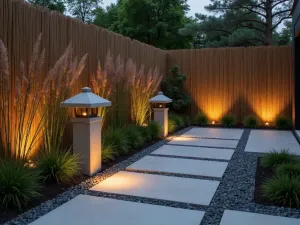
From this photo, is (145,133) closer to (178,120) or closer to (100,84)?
(100,84)

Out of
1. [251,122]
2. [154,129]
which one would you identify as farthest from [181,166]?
[251,122]

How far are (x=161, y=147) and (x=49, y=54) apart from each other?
2372 millimetres

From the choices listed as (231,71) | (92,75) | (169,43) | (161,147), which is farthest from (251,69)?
(169,43)

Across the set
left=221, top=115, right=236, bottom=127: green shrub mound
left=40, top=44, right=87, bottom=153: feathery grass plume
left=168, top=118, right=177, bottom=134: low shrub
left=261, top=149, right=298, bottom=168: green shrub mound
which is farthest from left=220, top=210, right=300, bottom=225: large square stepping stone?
left=221, top=115, right=236, bottom=127: green shrub mound

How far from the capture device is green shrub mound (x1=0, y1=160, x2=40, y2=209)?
2.44m

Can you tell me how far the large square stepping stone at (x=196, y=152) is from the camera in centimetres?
455

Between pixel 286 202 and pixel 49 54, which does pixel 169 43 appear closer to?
pixel 49 54

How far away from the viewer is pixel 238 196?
9.23 ft

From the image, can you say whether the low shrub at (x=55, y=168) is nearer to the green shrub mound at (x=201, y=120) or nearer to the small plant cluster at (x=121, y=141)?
the small plant cluster at (x=121, y=141)

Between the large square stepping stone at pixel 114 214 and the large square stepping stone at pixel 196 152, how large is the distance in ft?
6.97

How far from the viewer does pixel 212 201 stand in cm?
270

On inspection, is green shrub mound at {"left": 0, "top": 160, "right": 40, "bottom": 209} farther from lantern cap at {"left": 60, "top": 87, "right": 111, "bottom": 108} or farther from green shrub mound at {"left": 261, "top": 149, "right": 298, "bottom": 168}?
green shrub mound at {"left": 261, "top": 149, "right": 298, "bottom": 168}

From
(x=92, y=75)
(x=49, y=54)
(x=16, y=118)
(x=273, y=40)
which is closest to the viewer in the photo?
(x=16, y=118)

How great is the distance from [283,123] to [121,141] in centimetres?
491
